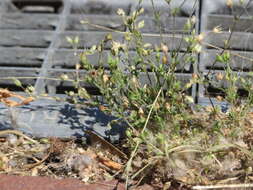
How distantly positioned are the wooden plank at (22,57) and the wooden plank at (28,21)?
22 cm

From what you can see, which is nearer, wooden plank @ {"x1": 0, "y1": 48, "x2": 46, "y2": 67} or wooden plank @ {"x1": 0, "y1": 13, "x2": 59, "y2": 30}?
wooden plank @ {"x1": 0, "y1": 48, "x2": 46, "y2": 67}

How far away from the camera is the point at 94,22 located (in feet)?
7.89

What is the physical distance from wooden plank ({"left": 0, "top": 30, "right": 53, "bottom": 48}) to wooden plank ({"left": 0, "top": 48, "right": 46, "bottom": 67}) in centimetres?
7

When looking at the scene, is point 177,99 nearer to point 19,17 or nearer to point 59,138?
point 59,138

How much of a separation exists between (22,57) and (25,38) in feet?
0.48

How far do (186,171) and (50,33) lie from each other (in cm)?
115

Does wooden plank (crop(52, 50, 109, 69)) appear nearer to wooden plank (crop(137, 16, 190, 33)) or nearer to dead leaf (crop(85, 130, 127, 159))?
wooden plank (crop(137, 16, 190, 33))

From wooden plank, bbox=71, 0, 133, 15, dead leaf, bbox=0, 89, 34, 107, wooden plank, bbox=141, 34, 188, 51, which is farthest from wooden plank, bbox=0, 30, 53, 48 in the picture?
dead leaf, bbox=0, 89, 34, 107

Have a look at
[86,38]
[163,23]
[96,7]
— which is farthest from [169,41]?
[96,7]

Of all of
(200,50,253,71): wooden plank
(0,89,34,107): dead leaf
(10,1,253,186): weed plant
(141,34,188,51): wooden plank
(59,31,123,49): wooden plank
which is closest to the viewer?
(10,1,253,186): weed plant

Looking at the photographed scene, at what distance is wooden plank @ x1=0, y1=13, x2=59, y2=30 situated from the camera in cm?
242

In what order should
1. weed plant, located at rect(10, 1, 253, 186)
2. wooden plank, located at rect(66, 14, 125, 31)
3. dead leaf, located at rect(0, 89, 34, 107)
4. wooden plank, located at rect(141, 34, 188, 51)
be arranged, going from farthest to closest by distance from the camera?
wooden plank, located at rect(66, 14, 125, 31), wooden plank, located at rect(141, 34, 188, 51), dead leaf, located at rect(0, 89, 34, 107), weed plant, located at rect(10, 1, 253, 186)

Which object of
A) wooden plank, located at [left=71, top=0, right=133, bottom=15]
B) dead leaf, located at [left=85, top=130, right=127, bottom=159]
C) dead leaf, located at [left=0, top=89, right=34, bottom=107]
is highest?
wooden plank, located at [left=71, top=0, right=133, bottom=15]

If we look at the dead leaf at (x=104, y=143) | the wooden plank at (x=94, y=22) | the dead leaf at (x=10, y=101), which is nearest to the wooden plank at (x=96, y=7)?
the wooden plank at (x=94, y=22)
